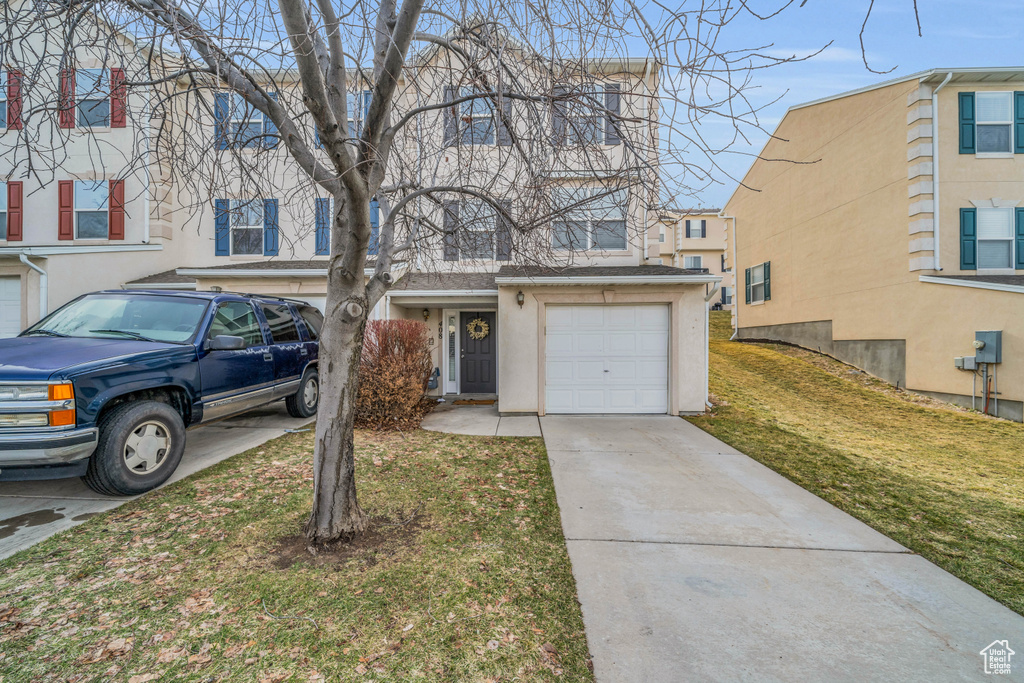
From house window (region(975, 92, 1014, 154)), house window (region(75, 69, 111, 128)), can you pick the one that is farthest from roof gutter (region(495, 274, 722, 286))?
house window (region(975, 92, 1014, 154))

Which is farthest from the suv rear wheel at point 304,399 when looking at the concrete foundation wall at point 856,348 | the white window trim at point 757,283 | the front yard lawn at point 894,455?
the white window trim at point 757,283

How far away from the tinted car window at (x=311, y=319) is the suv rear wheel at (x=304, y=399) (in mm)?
717

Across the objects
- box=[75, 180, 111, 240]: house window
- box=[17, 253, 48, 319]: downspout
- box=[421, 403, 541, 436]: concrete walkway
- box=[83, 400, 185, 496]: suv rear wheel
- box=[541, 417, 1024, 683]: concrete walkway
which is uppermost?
box=[75, 180, 111, 240]: house window

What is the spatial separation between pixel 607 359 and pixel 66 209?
1304cm

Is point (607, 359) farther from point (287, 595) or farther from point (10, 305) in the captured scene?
point (10, 305)

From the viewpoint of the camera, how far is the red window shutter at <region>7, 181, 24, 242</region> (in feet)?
33.6

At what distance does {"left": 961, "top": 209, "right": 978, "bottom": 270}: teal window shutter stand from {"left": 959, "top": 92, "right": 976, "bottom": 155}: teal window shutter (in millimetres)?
1457

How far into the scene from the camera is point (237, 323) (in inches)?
237

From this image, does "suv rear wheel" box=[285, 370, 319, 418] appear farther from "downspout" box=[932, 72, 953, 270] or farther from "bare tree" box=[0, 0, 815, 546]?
"downspout" box=[932, 72, 953, 270]

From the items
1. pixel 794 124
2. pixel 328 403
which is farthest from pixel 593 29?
pixel 794 124

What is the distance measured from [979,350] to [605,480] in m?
9.44

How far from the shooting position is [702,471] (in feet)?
18.3

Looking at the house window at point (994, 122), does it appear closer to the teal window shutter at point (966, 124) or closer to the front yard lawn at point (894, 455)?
the teal window shutter at point (966, 124)

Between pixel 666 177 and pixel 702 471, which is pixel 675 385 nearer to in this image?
pixel 702 471
